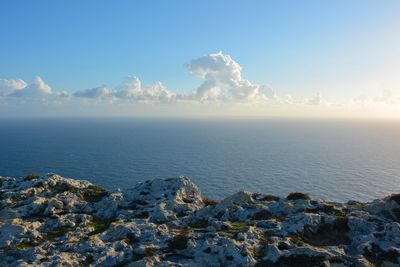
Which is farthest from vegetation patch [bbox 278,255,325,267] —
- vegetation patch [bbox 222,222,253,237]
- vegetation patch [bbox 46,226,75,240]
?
vegetation patch [bbox 46,226,75,240]

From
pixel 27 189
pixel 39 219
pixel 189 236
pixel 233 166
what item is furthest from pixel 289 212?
pixel 233 166

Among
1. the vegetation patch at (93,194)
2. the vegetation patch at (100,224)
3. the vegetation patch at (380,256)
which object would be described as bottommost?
the vegetation patch at (100,224)

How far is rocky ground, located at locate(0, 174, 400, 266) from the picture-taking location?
24.1m

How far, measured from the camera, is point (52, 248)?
2597cm

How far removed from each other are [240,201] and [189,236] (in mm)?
12242

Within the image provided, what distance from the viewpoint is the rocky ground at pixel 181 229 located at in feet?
79.2

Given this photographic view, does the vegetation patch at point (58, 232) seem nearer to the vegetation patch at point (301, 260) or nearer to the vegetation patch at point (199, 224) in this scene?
the vegetation patch at point (199, 224)

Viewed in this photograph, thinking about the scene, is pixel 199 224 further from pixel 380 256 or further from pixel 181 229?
pixel 380 256

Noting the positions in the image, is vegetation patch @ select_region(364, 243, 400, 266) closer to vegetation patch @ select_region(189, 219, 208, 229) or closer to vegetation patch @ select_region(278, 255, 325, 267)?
vegetation patch @ select_region(278, 255, 325, 267)

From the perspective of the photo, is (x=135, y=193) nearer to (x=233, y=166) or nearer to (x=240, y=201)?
(x=240, y=201)

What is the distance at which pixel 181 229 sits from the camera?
1235 inches

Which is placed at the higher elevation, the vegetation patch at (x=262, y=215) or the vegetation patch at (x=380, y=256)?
the vegetation patch at (x=380, y=256)

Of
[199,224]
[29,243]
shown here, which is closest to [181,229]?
[199,224]

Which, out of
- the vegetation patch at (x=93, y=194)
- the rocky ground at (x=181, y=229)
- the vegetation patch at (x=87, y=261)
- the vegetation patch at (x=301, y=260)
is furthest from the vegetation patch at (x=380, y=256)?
the vegetation patch at (x=93, y=194)
